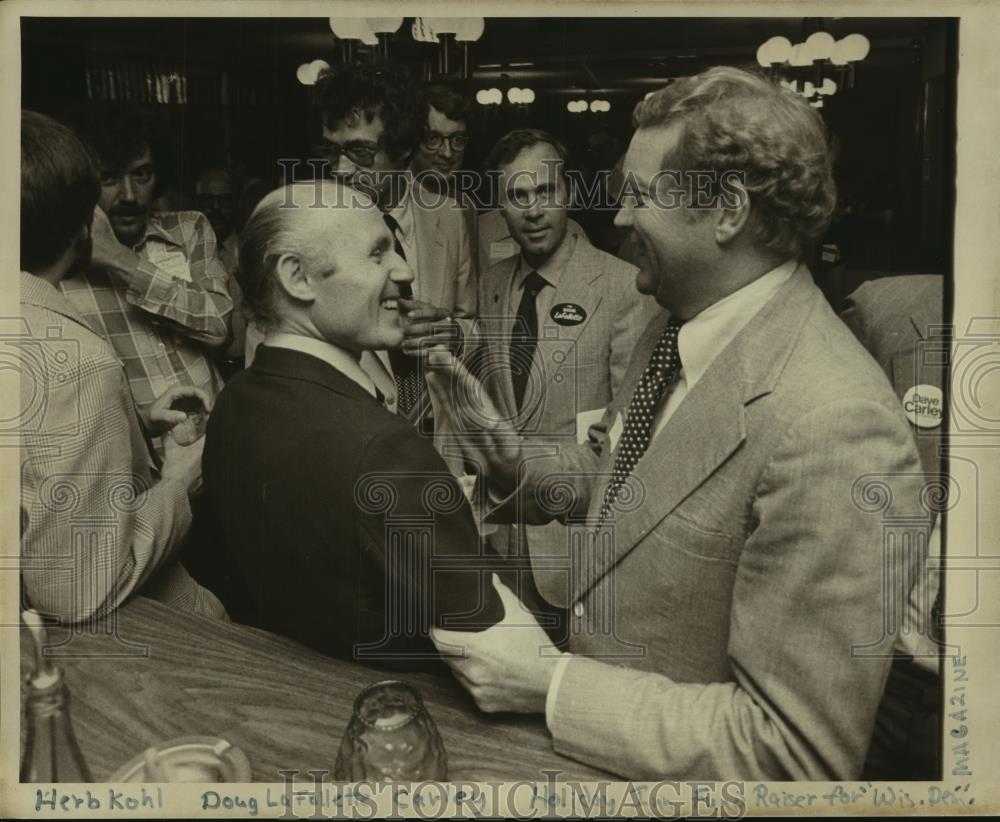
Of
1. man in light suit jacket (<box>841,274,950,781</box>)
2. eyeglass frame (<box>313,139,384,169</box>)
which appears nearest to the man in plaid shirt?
eyeglass frame (<box>313,139,384,169</box>)

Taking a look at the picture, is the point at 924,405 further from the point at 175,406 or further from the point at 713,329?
the point at 175,406

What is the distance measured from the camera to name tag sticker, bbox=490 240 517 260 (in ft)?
10.0

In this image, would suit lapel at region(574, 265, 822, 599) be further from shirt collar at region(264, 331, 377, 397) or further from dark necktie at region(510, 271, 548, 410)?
shirt collar at region(264, 331, 377, 397)

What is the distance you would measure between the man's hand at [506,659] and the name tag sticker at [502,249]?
864 mm

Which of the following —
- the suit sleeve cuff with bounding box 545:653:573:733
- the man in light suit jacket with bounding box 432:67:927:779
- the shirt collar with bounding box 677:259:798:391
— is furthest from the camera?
the suit sleeve cuff with bounding box 545:653:573:733

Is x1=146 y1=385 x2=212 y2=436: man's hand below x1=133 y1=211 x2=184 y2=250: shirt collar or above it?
below

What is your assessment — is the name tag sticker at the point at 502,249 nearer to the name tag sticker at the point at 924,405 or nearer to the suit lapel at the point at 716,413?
the suit lapel at the point at 716,413

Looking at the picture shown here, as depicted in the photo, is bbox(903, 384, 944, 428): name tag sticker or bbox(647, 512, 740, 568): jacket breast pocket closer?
bbox(647, 512, 740, 568): jacket breast pocket

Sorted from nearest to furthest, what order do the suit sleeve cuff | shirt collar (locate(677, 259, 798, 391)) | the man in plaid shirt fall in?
shirt collar (locate(677, 259, 798, 391))
the suit sleeve cuff
the man in plaid shirt

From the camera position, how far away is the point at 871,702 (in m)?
2.89

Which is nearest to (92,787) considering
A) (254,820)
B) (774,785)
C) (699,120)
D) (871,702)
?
(254,820)

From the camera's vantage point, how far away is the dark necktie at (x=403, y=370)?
3037 millimetres

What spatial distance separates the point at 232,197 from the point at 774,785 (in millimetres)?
2137

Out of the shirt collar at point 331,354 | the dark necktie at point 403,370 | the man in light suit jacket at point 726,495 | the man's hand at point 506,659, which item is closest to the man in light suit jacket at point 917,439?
the man in light suit jacket at point 726,495
